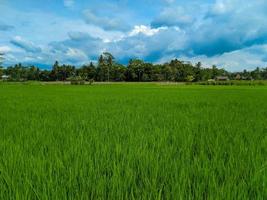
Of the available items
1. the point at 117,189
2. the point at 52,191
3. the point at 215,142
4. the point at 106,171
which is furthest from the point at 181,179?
the point at 215,142

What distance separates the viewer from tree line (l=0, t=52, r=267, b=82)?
89.3m

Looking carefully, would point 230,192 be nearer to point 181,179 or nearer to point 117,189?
point 181,179

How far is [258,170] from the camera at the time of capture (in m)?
1.87

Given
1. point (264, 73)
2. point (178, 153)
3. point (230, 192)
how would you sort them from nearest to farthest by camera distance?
point (230, 192)
point (178, 153)
point (264, 73)

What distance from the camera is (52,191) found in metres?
1.50

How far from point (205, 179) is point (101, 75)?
291 ft

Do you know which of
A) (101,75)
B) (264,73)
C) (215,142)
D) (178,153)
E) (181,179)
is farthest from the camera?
(264,73)

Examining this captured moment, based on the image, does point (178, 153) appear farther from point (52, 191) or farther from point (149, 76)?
point (149, 76)

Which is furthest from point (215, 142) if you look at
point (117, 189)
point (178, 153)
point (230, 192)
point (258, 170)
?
point (117, 189)

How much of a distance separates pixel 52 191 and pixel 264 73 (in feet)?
397

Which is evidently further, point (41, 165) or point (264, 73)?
point (264, 73)

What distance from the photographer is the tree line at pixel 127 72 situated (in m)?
89.3

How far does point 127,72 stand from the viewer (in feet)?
295

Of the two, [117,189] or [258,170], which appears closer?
[117,189]
